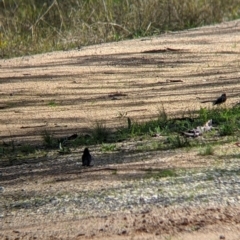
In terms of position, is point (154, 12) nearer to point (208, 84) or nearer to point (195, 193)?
point (208, 84)

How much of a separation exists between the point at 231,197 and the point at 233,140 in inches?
48.6

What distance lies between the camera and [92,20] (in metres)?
14.4

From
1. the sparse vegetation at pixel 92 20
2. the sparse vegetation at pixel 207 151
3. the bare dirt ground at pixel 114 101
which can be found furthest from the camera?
the sparse vegetation at pixel 92 20

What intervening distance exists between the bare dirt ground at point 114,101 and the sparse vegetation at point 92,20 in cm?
83

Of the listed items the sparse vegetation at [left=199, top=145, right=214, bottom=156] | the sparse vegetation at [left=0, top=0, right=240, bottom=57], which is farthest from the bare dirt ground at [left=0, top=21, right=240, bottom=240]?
the sparse vegetation at [left=0, top=0, right=240, bottom=57]

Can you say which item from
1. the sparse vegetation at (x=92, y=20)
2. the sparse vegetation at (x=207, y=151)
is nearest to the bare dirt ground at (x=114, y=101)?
the sparse vegetation at (x=207, y=151)

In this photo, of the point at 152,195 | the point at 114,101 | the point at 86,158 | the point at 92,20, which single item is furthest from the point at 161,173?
the point at 92,20

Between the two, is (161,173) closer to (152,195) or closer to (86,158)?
(152,195)

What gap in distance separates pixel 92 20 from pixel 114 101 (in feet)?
20.2

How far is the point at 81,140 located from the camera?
21.1ft

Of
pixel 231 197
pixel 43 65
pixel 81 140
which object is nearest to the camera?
pixel 231 197

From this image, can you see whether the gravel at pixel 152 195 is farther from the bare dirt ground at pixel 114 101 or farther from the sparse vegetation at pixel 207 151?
the sparse vegetation at pixel 207 151

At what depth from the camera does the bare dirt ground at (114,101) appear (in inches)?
170

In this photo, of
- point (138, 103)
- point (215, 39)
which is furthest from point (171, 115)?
point (215, 39)
